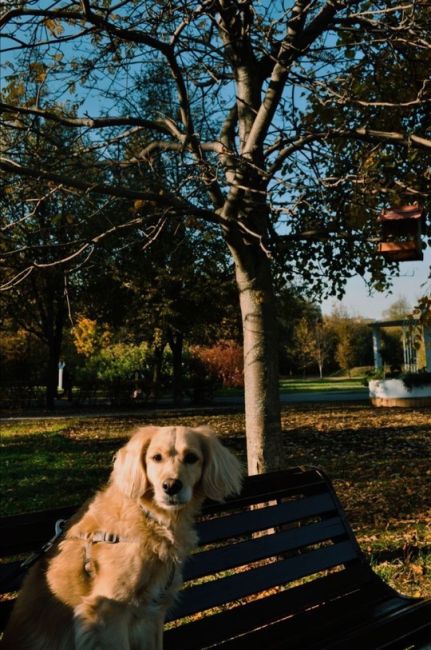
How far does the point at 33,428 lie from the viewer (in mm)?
18391

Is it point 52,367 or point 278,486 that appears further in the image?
point 52,367

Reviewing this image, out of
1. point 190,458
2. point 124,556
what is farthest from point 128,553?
point 190,458

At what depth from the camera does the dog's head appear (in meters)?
2.59

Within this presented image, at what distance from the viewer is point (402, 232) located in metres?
5.25

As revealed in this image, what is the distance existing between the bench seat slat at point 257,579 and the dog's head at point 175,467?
56 cm

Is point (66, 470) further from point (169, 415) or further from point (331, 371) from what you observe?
point (331, 371)

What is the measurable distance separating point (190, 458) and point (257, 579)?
3.05ft

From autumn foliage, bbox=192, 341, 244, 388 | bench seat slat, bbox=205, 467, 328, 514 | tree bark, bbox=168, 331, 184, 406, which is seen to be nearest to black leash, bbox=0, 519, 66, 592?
bench seat slat, bbox=205, 467, 328, 514

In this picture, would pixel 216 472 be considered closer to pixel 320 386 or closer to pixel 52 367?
pixel 52 367

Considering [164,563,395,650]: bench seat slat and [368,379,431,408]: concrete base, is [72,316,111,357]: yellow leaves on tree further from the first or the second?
[164,563,395,650]: bench seat slat

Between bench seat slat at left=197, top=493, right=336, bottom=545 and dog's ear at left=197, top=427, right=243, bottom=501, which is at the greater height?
dog's ear at left=197, top=427, right=243, bottom=501

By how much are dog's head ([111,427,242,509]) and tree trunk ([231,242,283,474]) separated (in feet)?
8.40

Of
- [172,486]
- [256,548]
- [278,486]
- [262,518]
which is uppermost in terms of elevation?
[172,486]

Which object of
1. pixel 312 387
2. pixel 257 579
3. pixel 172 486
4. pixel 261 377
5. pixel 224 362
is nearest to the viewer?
pixel 172 486
